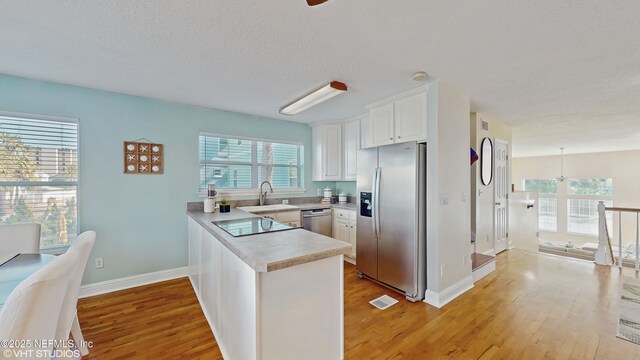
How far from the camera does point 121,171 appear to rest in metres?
3.02

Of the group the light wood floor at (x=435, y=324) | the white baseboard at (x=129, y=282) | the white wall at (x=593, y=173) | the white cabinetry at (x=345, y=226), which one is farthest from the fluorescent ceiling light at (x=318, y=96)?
the white wall at (x=593, y=173)

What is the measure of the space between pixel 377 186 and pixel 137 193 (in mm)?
3012

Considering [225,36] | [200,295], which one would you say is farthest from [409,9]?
[200,295]

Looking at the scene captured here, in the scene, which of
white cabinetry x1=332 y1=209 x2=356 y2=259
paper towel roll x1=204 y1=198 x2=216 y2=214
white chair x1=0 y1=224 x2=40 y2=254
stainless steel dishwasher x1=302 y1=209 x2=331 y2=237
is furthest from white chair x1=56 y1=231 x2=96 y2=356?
white cabinetry x1=332 y1=209 x2=356 y2=259

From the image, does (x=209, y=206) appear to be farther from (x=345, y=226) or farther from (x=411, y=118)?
(x=411, y=118)

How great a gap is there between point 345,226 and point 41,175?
370 centimetres

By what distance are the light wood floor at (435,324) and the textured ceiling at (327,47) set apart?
2337mm

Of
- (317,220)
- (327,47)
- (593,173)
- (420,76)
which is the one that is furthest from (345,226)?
(593,173)

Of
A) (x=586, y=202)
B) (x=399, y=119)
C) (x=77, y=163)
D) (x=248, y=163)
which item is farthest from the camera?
(x=586, y=202)

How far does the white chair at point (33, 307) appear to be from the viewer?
90 cm

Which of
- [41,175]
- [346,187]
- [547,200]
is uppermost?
[41,175]

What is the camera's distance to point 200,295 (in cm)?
264

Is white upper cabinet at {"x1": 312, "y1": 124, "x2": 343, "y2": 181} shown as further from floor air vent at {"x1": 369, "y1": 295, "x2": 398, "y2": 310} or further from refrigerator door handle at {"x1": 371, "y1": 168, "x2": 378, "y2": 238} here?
floor air vent at {"x1": 369, "y1": 295, "x2": 398, "y2": 310}

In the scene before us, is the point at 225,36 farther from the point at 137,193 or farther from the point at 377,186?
the point at 137,193
